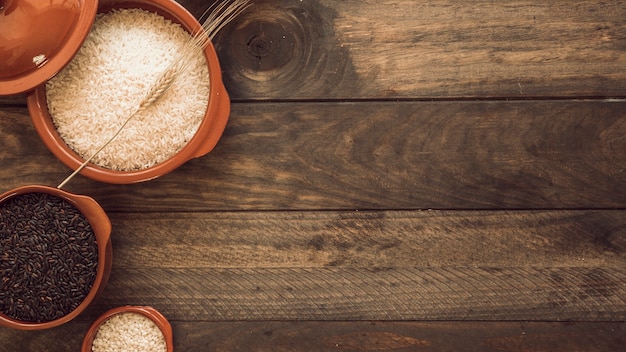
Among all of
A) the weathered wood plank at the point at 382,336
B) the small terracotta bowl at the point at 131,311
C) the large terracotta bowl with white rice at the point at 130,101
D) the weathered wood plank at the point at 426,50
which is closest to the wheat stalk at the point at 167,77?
the large terracotta bowl with white rice at the point at 130,101

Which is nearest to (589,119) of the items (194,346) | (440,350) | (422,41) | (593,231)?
(593,231)

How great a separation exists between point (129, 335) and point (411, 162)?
0.67 meters


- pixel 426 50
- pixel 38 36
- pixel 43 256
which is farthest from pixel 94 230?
→ pixel 426 50

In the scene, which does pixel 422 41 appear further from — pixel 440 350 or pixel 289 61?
pixel 440 350

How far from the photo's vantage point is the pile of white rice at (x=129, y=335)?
136 centimetres

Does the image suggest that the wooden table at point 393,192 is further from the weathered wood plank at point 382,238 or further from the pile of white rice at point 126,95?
the pile of white rice at point 126,95

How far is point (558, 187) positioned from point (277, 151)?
0.59 metres

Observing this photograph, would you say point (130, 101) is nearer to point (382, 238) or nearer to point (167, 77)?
point (167, 77)

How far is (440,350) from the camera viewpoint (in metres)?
1.41

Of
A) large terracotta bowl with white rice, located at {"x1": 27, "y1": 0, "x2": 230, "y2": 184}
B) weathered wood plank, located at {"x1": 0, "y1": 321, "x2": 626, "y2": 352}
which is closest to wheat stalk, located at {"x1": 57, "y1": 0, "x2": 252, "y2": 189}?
large terracotta bowl with white rice, located at {"x1": 27, "y1": 0, "x2": 230, "y2": 184}

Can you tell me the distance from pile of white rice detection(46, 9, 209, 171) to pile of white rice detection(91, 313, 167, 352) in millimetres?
314

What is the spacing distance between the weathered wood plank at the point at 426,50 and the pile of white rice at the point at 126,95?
118 mm

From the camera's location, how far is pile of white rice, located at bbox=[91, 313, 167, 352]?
1.36m

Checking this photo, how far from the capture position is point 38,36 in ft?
3.88
